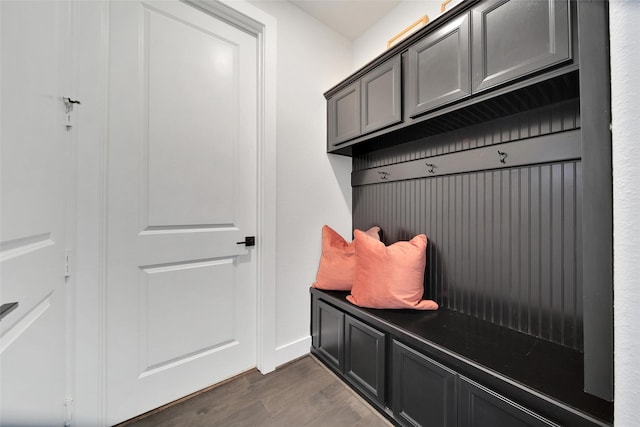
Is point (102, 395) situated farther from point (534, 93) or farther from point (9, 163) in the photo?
point (534, 93)

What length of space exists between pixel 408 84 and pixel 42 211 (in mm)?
1852

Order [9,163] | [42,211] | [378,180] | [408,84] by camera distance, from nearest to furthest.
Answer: [9,163] < [42,211] < [408,84] < [378,180]

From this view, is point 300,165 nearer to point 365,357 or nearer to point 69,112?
point 69,112

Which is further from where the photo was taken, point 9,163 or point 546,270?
point 546,270

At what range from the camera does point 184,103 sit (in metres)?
1.49

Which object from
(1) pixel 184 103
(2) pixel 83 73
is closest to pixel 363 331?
(1) pixel 184 103

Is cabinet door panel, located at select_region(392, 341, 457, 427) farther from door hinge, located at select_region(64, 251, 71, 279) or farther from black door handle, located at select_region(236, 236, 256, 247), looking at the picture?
door hinge, located at select_region(64, 251, 71, 279)

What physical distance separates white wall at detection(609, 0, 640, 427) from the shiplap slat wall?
852mm

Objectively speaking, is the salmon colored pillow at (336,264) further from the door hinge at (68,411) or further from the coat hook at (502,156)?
the door hinge at (68,411)

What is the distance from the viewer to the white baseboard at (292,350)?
181cm

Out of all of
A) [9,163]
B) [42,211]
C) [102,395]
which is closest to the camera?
[9,163]

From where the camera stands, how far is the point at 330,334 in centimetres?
178

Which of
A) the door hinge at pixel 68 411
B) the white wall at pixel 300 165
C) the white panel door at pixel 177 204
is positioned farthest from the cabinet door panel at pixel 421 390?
the door hinge at pixel 68 411

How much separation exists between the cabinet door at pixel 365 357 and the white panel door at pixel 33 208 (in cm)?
140
